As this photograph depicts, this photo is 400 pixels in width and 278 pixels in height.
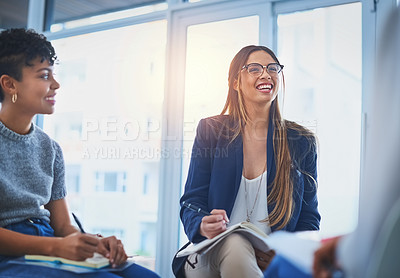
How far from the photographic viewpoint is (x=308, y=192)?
70.9 inches

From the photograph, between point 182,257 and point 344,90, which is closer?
point 182,257

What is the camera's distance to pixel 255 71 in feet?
6.59

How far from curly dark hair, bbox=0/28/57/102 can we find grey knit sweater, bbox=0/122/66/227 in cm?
22

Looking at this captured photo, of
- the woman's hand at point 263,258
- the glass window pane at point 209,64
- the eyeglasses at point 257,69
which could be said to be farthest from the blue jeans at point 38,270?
the glass window pane at point 209,64

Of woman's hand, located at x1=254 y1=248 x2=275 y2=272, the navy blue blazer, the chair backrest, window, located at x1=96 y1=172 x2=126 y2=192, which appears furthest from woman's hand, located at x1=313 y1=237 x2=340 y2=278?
window, located at x1=96 y1=172 x2=126 y2=192

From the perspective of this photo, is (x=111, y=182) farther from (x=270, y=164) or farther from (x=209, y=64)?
(x=270, y=164)

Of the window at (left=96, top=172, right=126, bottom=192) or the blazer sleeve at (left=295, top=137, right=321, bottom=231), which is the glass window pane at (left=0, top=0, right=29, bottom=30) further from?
the blazer sleeve at (left=295, top=137, right=321, bottom=231)

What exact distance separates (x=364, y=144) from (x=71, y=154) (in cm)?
218

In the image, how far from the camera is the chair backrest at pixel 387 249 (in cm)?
62

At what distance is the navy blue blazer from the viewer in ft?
5.71

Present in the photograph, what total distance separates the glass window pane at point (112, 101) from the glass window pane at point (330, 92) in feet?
3.21

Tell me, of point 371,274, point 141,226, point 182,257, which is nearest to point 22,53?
point 182,257

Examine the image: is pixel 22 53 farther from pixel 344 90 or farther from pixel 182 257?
pixel 344 90

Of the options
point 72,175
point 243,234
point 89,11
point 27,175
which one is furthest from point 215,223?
point 89,11
